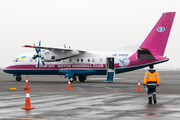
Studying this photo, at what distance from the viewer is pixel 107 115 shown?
416 inches

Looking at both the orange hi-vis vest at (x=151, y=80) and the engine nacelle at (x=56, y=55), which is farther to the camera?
the engine nacelle at (x=56, y=55)

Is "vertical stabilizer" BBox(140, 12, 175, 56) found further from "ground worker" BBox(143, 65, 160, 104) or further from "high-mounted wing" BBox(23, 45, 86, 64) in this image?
"ground worker" BBox(143, 65, 160, 104)

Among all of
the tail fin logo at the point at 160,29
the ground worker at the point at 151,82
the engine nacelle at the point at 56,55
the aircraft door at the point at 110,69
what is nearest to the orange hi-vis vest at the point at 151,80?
the ground worker at the point at 151,82

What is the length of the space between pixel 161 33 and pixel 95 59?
27.5 feet

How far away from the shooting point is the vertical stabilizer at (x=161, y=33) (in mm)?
30906

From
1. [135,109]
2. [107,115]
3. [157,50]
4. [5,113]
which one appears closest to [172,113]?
[135,109]

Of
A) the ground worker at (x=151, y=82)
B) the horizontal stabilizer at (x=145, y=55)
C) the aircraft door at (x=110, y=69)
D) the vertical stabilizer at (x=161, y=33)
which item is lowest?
the ground worker at (x=151, y=82)

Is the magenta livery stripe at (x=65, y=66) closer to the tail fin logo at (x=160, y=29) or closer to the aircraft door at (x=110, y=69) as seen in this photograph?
the aircraft door at (x=110, y=69)

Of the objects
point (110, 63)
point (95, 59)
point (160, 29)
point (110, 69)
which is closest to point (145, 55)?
point (160, 29)

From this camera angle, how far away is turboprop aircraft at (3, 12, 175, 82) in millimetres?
31016

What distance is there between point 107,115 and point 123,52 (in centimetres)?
2344

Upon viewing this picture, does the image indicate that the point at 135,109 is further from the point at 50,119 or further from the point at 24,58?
the point at 24,58

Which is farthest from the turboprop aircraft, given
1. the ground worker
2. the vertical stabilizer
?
the ground worker

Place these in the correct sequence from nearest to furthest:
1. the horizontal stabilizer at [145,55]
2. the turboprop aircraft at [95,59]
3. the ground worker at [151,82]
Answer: the ground worker at [151,82], the horizontal stabilizer at [145,55], the turboprop aircraft at [95,59]
